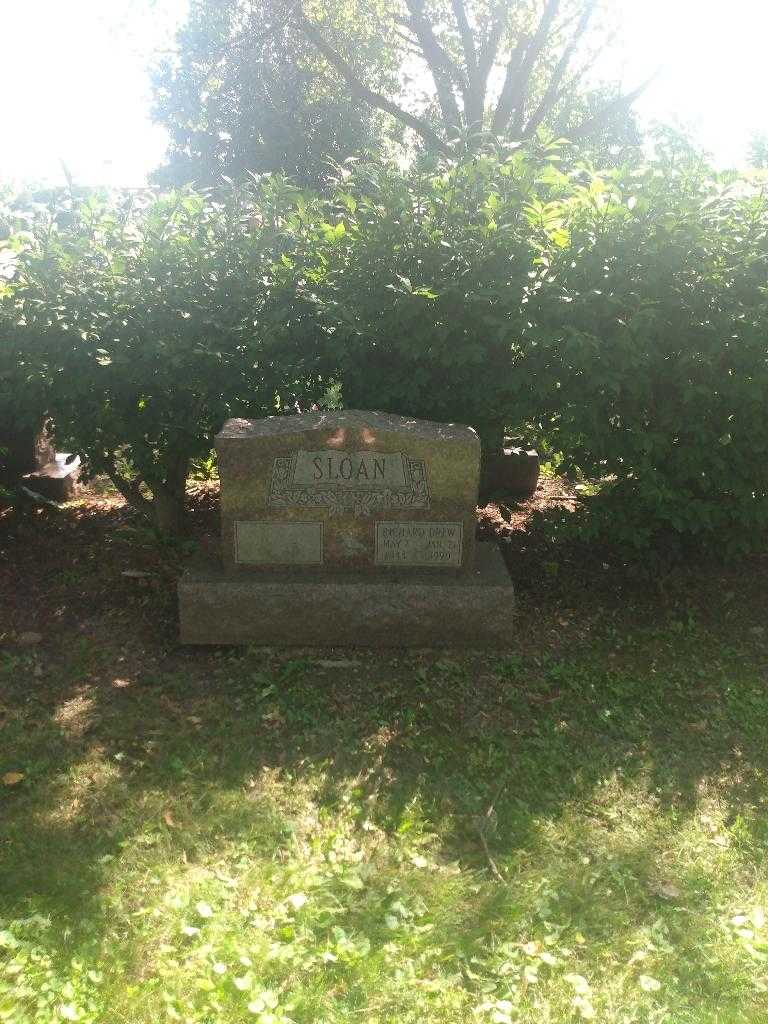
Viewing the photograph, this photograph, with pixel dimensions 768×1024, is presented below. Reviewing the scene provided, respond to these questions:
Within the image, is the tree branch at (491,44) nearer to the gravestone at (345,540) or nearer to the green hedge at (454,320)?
the green hedge at (454,320)

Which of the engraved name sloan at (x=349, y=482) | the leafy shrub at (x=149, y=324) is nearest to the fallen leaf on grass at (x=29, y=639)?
the leafy shrub at (x=149, y=324)

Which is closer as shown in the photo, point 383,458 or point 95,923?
point 95,923

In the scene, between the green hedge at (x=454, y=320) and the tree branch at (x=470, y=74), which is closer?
the green hedge at (x=454, y=320)

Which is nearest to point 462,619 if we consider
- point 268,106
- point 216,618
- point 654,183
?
point 216,618

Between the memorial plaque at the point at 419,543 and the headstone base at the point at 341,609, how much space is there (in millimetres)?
105

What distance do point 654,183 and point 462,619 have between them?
8.89 ft

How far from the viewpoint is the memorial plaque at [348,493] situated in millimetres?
4332

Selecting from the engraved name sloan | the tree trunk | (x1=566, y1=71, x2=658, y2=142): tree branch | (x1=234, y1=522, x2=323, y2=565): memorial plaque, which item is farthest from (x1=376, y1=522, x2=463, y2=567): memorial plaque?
(x1=566, y1=71, x2=658, y2=142): tree branch

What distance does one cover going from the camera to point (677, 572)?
5.34 m

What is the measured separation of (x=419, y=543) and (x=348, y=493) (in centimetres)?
50

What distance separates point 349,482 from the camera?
174 inches

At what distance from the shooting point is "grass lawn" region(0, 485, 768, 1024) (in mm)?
2459

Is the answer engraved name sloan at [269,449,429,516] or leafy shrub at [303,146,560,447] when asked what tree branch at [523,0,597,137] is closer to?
leafy shrub at [303,146,560,447]

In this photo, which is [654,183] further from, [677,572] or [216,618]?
[216,618]
